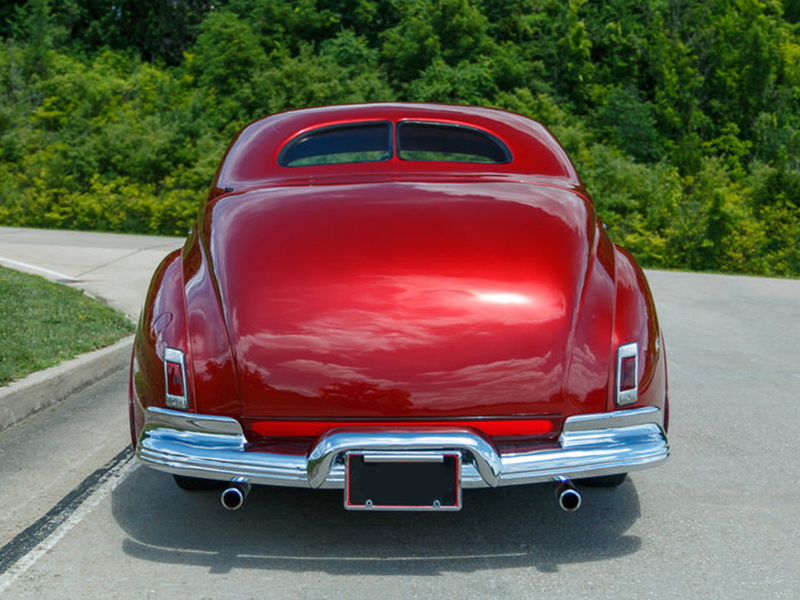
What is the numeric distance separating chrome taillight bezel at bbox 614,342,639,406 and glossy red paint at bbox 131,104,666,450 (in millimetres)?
28

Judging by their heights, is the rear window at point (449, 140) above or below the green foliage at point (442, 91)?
above

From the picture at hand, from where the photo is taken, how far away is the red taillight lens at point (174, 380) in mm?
3424

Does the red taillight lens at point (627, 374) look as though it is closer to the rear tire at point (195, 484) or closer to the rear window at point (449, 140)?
the rear window at point (449, 140)

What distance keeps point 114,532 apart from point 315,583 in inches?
39.0

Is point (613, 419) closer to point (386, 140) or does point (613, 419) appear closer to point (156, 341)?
point (156, 341)

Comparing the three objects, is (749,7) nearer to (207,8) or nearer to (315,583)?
(207,8)

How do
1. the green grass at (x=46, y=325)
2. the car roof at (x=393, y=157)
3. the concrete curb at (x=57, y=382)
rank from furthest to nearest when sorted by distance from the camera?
1. the green grass at (x=46, y=325)
2. the concrete curb at (x=57, y=382)
3. the car roof at (x=393, y=157)

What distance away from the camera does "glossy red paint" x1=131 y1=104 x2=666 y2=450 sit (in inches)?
129

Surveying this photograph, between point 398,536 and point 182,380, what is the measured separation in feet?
3.48

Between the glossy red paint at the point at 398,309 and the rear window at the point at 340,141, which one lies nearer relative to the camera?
the glossy red paint at the point at 398,309

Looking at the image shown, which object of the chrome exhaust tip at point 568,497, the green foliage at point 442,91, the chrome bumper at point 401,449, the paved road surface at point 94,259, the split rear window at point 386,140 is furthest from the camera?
the green foliage at point 442,91

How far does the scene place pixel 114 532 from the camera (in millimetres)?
3771

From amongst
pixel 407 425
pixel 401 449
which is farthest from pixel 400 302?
pixel 401 449

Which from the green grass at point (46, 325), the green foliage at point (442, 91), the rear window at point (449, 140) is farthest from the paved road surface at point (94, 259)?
the green foliage at point (442, 91)
